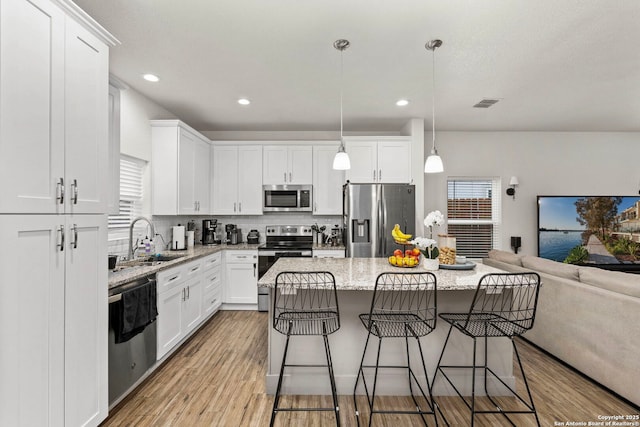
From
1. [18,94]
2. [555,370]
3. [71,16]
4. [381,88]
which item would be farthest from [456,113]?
[18,94]

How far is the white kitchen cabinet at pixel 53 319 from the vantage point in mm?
1342

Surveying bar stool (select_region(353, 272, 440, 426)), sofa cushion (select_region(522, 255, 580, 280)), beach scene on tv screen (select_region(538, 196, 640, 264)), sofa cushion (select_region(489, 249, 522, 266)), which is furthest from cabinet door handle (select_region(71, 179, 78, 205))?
beach scene on tv screen (select_region(538, 196, 640, 264))

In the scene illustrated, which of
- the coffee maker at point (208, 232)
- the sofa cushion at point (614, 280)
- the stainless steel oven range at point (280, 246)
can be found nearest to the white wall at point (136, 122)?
the coffee maker at point (208, 232)

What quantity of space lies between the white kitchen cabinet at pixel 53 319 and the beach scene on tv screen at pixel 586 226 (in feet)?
19.3

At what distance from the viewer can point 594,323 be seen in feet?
8.26

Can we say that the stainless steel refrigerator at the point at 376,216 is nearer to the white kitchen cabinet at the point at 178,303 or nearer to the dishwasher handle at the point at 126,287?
the white kitchen cabinet at the point at 178,303

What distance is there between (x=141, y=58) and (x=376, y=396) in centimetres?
342

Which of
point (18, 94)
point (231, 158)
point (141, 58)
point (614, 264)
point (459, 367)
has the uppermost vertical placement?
point (141, 58)

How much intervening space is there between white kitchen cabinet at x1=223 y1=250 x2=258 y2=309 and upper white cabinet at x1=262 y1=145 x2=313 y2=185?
118 cm

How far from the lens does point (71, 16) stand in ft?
5.37

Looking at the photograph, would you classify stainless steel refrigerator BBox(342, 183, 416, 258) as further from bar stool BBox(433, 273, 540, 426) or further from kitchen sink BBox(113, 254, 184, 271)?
kitchen sink BBox(113, 254, 184, 271)

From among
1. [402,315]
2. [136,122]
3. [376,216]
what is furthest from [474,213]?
[136,122]

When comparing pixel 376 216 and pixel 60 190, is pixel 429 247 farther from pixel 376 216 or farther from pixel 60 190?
pixel 60 190

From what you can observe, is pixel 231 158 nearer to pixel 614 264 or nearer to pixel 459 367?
pixel 459 367
